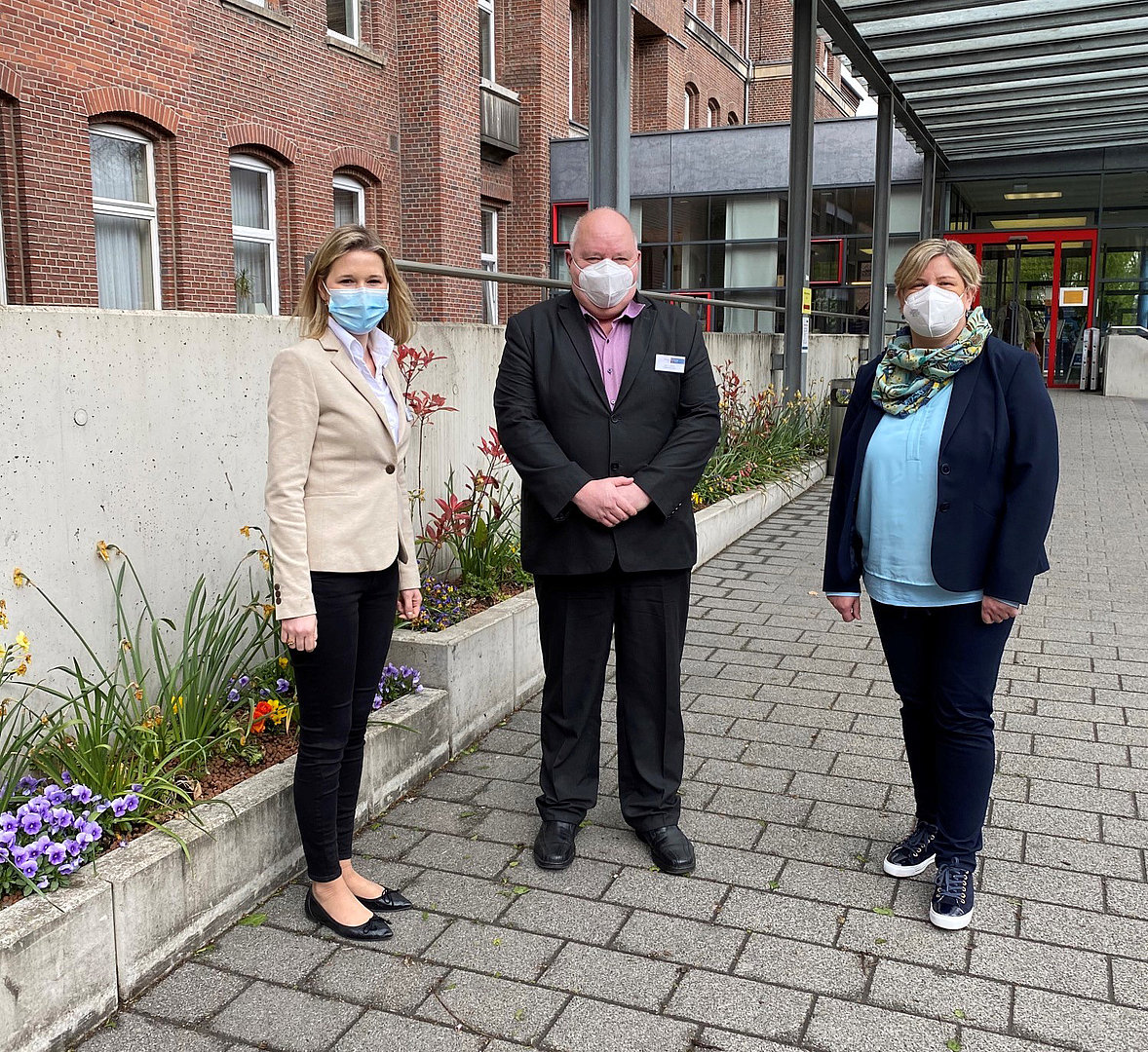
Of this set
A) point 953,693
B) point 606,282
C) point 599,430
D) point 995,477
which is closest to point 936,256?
point 995,477

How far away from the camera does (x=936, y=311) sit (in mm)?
3168

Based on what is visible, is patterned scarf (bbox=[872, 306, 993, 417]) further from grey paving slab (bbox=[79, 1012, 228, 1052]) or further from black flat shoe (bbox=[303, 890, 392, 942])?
grey paving slab (bbox=[79, 1012, 228, 1052])

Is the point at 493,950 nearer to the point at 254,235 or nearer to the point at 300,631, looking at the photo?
the point at 300,631

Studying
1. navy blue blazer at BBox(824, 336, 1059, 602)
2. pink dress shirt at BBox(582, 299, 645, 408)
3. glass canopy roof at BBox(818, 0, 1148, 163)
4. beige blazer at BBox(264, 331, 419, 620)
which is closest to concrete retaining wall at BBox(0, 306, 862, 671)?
beige blazer at BBox(264, 331, 419, 620)

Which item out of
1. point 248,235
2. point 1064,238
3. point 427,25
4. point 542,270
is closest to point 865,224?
point 1064,238

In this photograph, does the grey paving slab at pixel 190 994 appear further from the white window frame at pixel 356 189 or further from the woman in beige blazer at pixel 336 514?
the white window frame at pixel 356 189

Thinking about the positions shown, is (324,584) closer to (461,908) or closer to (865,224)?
(461,908)

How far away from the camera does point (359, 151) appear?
61.9ft

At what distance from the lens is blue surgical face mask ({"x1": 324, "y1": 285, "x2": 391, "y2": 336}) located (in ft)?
10.2

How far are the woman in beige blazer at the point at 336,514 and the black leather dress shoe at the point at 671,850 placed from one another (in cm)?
90

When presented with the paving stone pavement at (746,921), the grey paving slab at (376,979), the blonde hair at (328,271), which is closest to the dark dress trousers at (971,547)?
the paving stone pavement at (746,921)

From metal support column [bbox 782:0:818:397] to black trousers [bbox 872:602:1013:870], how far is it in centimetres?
870

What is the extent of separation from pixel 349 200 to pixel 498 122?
4.90 m

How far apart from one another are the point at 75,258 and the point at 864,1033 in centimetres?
1330
